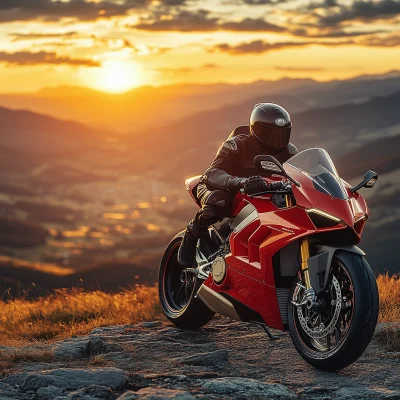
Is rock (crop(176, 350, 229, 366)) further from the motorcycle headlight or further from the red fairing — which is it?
the motorcycle headlight

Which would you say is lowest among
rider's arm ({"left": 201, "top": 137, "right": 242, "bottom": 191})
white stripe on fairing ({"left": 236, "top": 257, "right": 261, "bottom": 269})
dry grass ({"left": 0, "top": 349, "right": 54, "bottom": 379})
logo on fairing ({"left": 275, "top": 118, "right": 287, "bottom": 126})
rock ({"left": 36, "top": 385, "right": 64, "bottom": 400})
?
dry grass ({"left": 0, "top": 349, "right": 54, "bottom": 379})

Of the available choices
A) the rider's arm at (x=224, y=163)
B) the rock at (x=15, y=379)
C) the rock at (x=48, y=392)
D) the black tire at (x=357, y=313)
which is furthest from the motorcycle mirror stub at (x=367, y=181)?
the rock at (x=15, y=379)

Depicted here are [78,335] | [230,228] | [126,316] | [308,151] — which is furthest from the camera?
[126,316]

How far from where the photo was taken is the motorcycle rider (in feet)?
24.3

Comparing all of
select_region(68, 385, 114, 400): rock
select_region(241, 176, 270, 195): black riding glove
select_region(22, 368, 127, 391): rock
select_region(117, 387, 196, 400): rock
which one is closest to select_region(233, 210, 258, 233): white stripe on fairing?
select_region(241, 176, 270, 195): black riding glove

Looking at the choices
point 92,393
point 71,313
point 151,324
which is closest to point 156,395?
point 92,393

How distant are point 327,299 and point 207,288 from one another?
169cm

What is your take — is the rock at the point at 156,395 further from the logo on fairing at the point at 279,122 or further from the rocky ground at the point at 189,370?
the logo on fairing at the point at 279,122

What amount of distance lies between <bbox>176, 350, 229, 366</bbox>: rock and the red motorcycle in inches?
16.0

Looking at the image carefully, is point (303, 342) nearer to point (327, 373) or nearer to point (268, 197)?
point (327, 373)

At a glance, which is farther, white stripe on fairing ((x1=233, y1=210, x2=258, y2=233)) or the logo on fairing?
the logo on fairing

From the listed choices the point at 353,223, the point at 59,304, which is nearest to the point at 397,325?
the point at 353,223

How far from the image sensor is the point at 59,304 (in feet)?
38.0

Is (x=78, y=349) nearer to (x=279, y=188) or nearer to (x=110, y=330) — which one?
(x=110, y=330)
